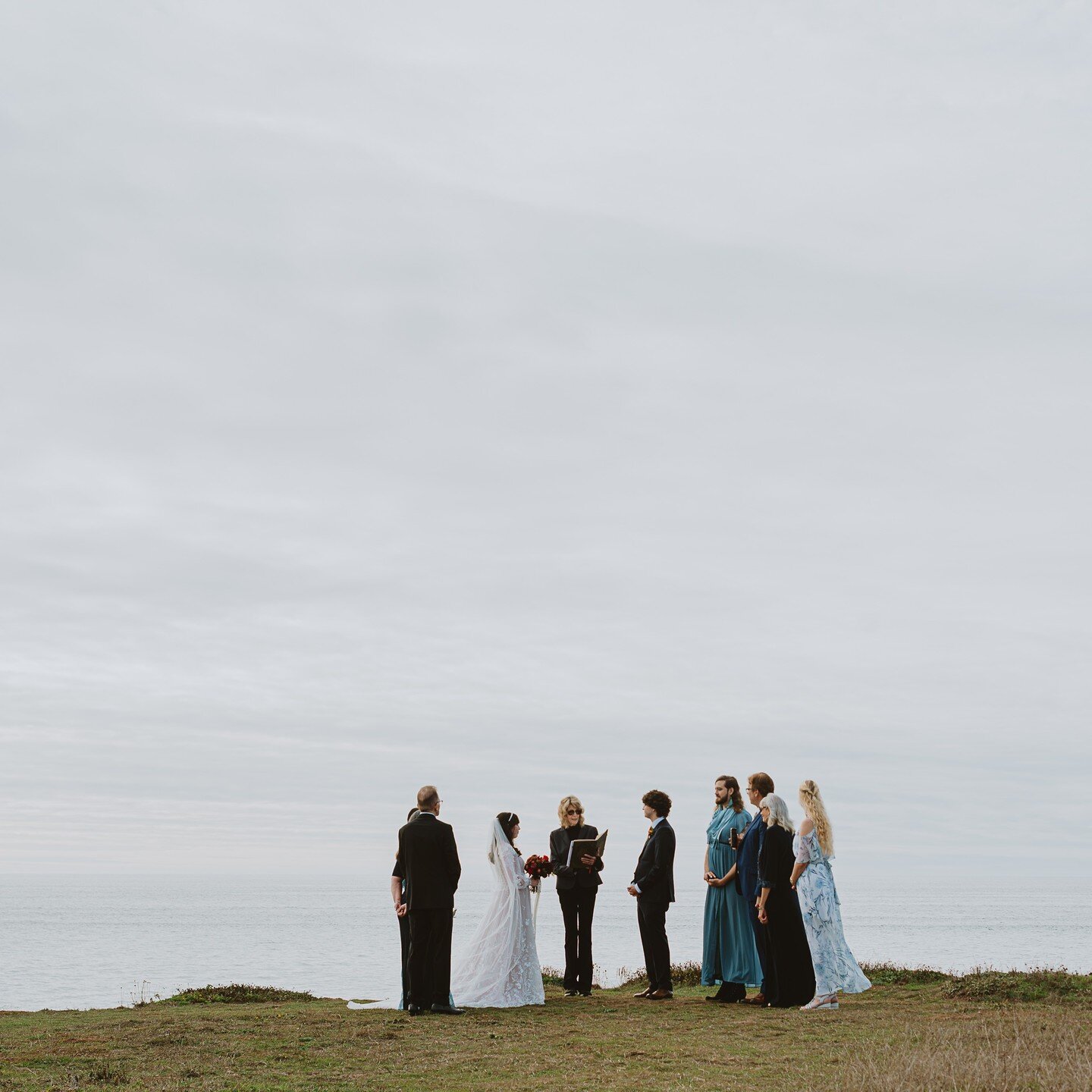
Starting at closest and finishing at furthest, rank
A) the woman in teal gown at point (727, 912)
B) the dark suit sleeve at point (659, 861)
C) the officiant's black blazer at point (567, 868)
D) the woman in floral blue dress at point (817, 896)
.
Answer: the woman in floral blue dress at point (817, 896), the woman in teal gown at point (727, 912), the dark suit sleeve at point (659, 861), the officiant's black blazer at point (567, 868)

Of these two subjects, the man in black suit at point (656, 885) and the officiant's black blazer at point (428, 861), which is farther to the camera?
the man in black suit at point (656, 885)

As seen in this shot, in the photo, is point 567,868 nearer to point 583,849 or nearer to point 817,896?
point 583,849

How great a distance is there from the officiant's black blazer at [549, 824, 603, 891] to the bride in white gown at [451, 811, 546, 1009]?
0.36 meters

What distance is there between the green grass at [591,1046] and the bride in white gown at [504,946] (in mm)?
406

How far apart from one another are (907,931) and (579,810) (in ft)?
186

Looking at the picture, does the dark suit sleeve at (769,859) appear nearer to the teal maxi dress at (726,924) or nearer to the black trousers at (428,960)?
the teal maxi dress at (726,924)

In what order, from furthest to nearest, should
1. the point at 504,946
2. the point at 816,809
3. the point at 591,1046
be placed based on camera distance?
the point at 504,946, the point at 816,809, the point at 591,1046

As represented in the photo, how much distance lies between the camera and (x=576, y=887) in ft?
43.7

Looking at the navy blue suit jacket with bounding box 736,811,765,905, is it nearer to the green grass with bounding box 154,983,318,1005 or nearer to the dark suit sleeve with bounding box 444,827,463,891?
the dark suit sleeve with bounding box 444,827,463,891

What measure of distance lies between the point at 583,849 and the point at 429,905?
2.16 m

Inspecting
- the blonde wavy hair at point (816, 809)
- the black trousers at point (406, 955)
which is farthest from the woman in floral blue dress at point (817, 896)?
the black trousers at point (406, 955)

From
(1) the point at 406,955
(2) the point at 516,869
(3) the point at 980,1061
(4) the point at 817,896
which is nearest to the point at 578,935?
(2) the point at 516,869

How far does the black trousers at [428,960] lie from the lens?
11844 millimetres

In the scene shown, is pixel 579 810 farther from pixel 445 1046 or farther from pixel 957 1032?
pixel 957 1032
